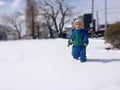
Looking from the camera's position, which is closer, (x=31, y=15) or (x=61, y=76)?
(x=61, y=76)

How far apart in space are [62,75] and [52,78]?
0.99 ft

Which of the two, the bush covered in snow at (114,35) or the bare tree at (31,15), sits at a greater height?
the bare tree at (31,15)

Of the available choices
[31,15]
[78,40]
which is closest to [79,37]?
[78,40]

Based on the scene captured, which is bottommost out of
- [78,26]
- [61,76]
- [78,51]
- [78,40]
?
[61,76]

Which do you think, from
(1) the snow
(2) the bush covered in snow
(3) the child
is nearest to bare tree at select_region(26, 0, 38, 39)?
(2) the bush covered in snow

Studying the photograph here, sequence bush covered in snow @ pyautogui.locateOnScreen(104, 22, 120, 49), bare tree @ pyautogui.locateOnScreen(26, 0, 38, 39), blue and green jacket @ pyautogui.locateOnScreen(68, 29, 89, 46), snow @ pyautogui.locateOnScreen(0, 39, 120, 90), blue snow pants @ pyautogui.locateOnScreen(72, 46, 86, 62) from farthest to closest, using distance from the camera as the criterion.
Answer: bare tree @ pyautogui.locateOnScreen(26, 0, 38, 39) < bush covered in snow @ pyautogui.locateOnScreen(104, 22, 120, 49) < blue and green jacket @ pyautogui.locateOnScreen(68, 29, 89, 46) < blue snow pants @ pyautogui.locateOnScreen(72, 46, 86, 62) < snow @ pyautogui.locateOnScreen(0, 39, 120, 90)

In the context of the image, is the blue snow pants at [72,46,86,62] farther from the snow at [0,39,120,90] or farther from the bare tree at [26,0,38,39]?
the bare tree at [26,0,38,39]

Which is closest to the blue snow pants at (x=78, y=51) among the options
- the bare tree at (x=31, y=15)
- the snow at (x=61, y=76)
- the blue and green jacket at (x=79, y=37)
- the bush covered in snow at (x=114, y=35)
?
the blue and green jacket at (x=79, y=37)

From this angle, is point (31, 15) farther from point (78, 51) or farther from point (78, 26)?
point (78, 51)

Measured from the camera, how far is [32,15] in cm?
4697

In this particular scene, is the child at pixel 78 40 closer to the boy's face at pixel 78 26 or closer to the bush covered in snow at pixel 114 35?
the boy's face at pixel 78 26

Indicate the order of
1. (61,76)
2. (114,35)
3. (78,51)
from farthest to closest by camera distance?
1. (114,35)
2. (78,51)
3. (61,76)

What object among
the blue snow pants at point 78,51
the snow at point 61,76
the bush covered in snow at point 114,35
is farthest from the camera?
the bush covered in snow at point 114,35

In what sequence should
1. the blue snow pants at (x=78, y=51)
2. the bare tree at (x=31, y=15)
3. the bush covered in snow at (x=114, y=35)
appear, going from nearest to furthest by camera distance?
1. the blue snow pants at (x=78, y=51)
2. the bush covered in snow at (x=114, y=35)
3. the bare tree at (x=31, y=15)
